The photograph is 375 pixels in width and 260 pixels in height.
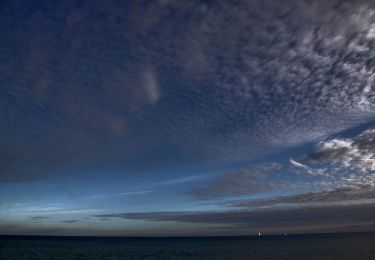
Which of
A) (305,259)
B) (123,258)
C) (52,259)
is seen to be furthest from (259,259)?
(52,259)

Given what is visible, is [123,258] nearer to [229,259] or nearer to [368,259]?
[229,259]

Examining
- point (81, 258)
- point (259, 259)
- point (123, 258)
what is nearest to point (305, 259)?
point (259, 259)

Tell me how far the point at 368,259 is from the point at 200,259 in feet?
156

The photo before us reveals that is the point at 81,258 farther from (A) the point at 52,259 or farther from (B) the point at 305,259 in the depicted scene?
(B) the point at 305,259

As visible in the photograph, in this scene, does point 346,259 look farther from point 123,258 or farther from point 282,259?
point 123,258

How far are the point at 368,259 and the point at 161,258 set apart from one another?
60602mm

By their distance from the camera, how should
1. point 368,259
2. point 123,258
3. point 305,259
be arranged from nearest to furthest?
point 368,259 < point 305,259 < point 123,258

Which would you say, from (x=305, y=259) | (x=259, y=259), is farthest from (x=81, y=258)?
(x=305, y=259)

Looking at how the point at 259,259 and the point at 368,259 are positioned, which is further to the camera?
the point at 259,259

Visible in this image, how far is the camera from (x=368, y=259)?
82750 millimetres

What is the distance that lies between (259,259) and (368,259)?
97.6ft

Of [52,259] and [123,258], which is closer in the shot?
[52,259]

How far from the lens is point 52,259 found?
292 ft

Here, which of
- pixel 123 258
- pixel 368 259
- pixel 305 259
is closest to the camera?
pixel 368 259
